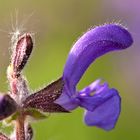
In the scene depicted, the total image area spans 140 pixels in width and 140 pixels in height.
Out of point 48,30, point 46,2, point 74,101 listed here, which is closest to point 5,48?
point 48,30


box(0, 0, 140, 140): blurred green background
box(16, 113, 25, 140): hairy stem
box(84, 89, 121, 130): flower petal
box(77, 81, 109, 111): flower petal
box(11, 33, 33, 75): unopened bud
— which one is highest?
box(0, 0, 140, 140): blurred green background

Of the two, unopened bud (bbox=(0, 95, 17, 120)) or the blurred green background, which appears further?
the blurred green background

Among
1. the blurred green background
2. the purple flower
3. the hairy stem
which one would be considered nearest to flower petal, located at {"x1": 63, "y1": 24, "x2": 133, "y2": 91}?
the purple flower

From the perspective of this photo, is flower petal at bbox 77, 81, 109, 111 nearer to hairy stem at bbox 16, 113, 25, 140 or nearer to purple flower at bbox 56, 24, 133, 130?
purple flower at bbox 56, 24, 133, 130

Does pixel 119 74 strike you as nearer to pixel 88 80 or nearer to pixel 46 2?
pixel 88 80

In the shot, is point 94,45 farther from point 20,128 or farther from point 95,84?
point 20,128

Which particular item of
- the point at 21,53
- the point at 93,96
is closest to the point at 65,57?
the point at 93,96
